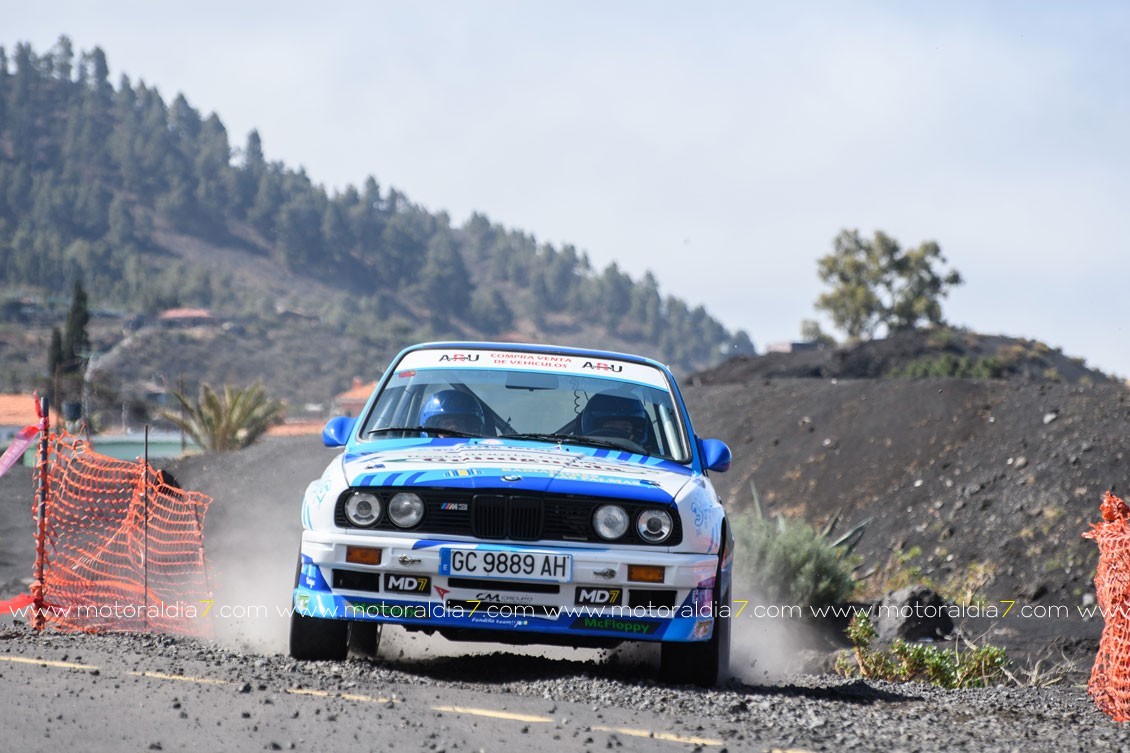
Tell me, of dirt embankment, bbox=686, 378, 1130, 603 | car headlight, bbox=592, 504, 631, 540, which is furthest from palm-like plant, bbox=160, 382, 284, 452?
car headlight, bbox=592, 504, 631, 540

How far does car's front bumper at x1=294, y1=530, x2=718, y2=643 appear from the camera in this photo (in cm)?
627

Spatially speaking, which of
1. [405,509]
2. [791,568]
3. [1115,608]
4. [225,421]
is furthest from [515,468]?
[225,421]

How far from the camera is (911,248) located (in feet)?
225

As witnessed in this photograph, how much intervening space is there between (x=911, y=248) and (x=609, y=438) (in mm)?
63635

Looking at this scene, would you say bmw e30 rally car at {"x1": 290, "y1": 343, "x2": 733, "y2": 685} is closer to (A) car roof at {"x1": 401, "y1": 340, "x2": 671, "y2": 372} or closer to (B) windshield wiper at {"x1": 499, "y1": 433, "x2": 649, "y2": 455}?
(B) windshield wiper at {"x1": 499, "y1": 433, "x2": 649, "y2": 455}

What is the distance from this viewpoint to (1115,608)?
6.97 m

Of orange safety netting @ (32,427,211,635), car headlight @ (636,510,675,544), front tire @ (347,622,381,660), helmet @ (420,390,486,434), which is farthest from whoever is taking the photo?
orange safety netting @ (32,427,211,635)

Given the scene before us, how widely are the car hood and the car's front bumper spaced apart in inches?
10.3

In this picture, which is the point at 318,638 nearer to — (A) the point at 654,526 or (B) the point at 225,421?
(A) the point at 654,526

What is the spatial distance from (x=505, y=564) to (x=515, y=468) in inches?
18.3

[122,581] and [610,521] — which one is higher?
[610,521]

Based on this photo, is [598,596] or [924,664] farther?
[924,664]

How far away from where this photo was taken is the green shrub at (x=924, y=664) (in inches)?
361

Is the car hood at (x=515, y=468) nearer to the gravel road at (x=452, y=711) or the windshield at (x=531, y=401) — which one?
the windshield at (x=531, y=401)
